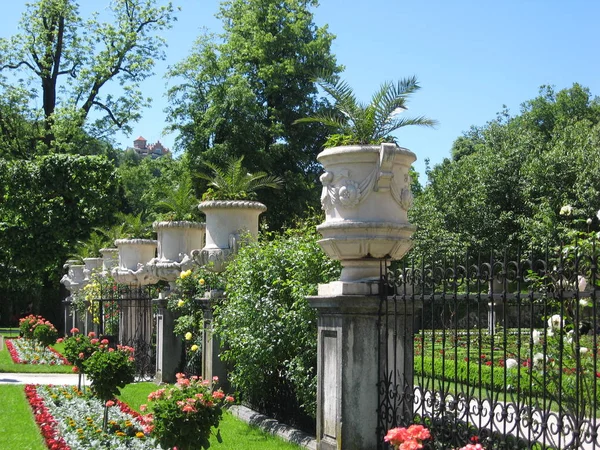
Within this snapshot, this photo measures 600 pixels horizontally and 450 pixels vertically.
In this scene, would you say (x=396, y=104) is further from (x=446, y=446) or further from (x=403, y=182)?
(x=446, y=446)

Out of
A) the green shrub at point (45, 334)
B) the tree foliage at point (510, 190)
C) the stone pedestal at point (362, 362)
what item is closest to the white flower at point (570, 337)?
the stone pedestal at point (362, 362)

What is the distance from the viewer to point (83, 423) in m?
9.82

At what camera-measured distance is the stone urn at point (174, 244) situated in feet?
46.8

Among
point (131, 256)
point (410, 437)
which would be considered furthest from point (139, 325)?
point (410, 437)

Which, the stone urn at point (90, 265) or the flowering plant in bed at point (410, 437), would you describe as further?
the stone urn at point (90, 265)

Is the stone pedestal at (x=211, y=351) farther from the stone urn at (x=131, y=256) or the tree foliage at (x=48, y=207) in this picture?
the tree foliage at (x=48, y=207)

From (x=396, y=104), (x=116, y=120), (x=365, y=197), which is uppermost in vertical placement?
(x=116, y=120)

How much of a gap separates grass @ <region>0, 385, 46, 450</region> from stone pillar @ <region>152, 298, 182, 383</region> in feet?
7.87

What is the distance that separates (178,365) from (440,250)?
668 inches

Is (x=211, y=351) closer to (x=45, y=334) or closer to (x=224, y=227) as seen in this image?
(x=224, y=227)

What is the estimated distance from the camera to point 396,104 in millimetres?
7176

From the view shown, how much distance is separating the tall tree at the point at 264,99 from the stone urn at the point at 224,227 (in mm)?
15550

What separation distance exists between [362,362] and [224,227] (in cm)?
549

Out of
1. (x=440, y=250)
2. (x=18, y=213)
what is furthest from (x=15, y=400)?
(x=440, y=250)
